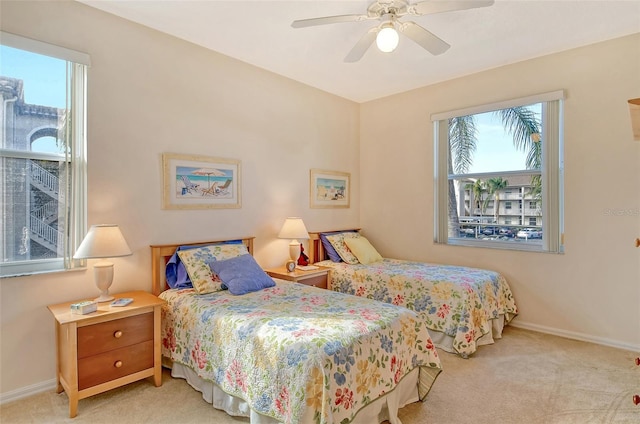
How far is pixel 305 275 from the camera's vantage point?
350 centimetres

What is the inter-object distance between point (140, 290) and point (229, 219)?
3.32 ft

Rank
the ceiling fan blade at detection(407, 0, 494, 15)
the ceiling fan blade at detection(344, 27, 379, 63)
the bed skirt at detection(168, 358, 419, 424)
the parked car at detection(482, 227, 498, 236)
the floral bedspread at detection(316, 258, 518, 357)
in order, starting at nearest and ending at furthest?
the bed skirt at detection(168, 358, 419, 424), the ceiling fan blade at detection(407, 0, 494, 15), the ceiling fan blade at detection(344, 27, 379, 63), the floral bedspread at detection(316, 258, 518, 357), the parked car at detection(482, 227, 498, 236)

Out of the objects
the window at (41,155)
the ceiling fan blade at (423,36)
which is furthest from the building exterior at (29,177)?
the ceiling fan blade at (423,36)

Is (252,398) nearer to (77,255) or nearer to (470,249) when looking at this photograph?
(77,255)

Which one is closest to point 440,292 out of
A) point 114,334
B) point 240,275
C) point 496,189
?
point 496,189

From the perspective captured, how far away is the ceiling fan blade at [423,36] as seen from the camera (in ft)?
7.61

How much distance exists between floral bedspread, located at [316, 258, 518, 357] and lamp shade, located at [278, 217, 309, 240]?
0.59 m

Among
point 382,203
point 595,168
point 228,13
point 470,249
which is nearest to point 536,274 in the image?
point 470,249

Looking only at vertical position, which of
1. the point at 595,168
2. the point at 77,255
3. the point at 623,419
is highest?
the point at 595,168

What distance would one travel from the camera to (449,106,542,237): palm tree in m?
3.60

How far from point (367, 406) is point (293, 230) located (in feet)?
6.92

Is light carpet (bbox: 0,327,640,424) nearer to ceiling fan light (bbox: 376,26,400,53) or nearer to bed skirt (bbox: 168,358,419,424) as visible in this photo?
bed skirt (bbox: 168,358,419,424)

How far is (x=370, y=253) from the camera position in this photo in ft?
14.0

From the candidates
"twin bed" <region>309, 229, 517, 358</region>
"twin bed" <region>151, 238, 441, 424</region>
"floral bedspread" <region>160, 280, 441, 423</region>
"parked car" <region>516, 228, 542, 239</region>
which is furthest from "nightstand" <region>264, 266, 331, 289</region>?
"parked car" <region>516, 228, 542, 239</region>
